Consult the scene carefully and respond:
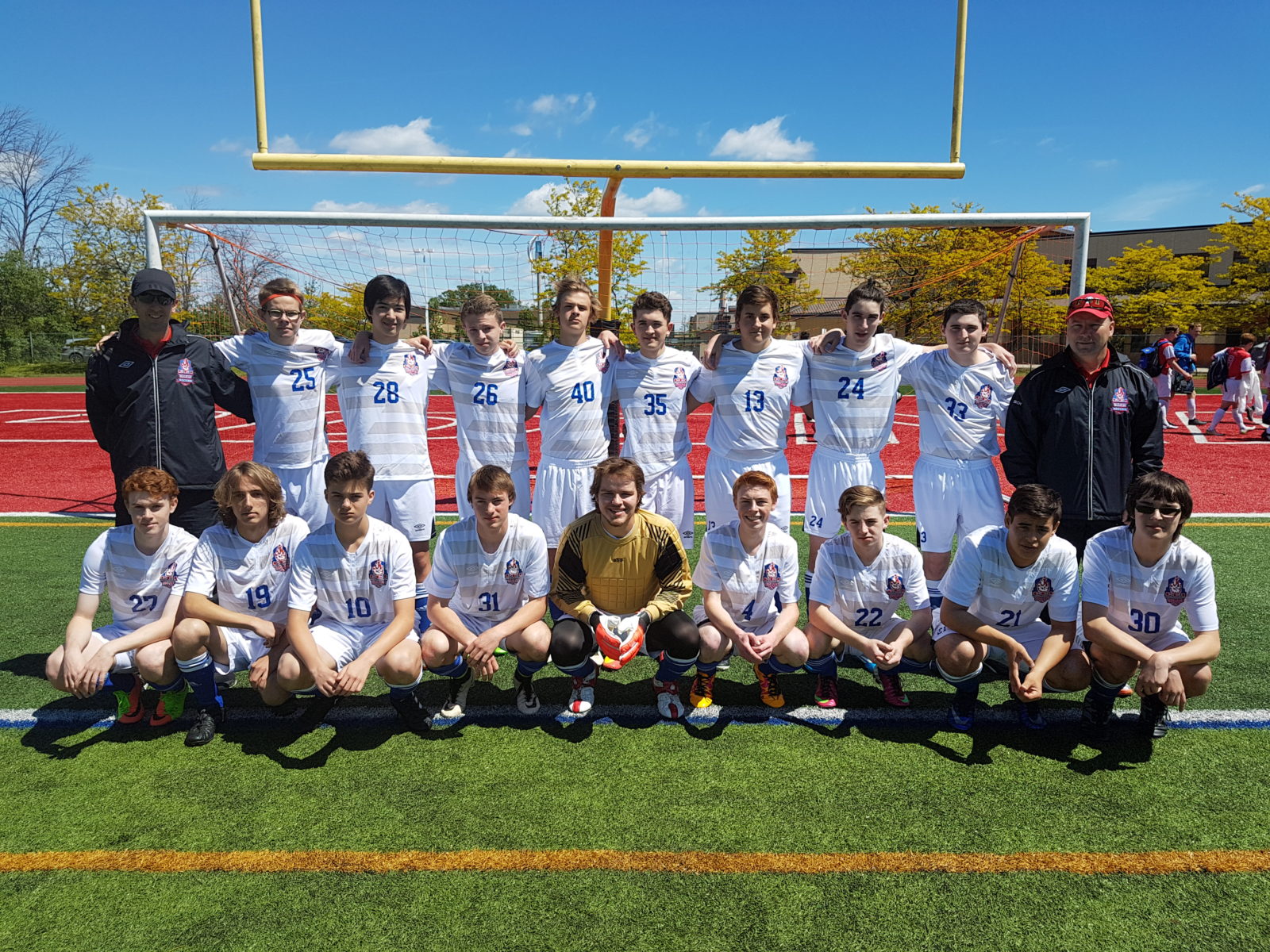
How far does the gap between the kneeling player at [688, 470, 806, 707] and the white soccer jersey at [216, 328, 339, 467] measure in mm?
2375

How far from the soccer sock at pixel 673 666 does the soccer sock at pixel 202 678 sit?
2.05 meters

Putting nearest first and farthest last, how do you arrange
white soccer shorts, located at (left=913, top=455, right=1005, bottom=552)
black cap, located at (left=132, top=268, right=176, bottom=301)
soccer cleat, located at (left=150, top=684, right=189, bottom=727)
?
soccer cleat, located at (left=150, top=684, right=189, bottom=727) → black cap, located at (left=132, top=268, right=176, bottom=301) → white soccer shorts, located at (left=913, top=455, right=1005, bottom=552)

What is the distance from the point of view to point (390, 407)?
432 cm

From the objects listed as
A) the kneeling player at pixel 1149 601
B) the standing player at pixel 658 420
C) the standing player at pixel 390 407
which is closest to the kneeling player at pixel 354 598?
the standing player at pixel 390 407

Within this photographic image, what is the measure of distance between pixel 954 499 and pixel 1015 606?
2.85 ft

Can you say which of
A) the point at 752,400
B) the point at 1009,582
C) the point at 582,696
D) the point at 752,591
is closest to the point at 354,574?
the point at 582,696

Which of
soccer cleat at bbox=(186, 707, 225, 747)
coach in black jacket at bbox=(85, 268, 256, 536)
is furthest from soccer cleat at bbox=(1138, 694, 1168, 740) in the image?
coach in black jacket at bbox=(85, 268, 256, 536)

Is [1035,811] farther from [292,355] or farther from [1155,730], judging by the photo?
[292,355]

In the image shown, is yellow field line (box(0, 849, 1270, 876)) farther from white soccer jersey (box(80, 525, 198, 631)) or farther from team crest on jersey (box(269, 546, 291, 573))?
team crest on jersey (box(269, 546, 291, 573))

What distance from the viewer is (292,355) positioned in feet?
14.0

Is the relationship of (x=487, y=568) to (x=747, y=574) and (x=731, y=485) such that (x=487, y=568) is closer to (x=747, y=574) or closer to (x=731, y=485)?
(x=747, y=574)

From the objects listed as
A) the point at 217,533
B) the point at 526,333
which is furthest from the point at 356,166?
the point at 217,533

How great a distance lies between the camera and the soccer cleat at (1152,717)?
10.7 feet

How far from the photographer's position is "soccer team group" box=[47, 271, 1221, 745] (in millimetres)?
3324
